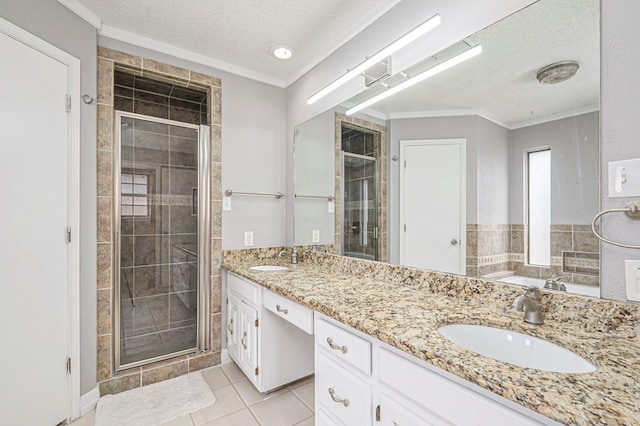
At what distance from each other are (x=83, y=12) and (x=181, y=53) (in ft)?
2.02

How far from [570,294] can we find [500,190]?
0.49 metres

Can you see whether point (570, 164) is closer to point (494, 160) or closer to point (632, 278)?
point (494, 160)

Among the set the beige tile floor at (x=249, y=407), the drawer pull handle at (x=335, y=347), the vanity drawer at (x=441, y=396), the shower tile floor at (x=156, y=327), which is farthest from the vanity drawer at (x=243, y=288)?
the vanity drawer at (x=441, y=396)

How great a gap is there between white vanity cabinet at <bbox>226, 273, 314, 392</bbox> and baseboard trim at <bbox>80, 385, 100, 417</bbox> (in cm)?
90

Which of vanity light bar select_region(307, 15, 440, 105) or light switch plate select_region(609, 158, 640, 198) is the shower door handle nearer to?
vanity light bar select_region(307, 15, 440, 105)

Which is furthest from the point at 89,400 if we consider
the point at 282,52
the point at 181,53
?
the point at 282,52

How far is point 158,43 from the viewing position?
2217 mm

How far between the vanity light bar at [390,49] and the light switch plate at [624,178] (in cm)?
94

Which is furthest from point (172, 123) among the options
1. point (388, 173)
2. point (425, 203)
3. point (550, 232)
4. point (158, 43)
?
point (550, 232)

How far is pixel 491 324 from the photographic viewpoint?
3.62 ft

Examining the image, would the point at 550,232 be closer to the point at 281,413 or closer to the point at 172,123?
the point at 281,413

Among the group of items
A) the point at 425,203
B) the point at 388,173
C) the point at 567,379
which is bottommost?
the point at 567,379

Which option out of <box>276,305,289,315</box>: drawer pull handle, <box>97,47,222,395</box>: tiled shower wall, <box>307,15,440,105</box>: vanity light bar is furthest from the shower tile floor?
<box>307,15,440,105</box>: vanity light bar

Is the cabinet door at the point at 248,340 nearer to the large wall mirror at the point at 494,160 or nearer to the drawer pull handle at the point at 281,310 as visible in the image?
the drawer pull handle at the point at 281,310
